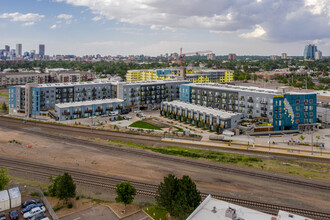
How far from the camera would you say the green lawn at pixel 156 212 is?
111 feet

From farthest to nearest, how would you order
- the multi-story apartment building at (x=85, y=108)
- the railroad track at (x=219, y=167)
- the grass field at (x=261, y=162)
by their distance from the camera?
the multi-story apartment building at (x=85, y=108) → the grass field at (x=261, y=162) → the railroad track at (x=219, y=167)

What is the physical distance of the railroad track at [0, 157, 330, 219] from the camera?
119ft

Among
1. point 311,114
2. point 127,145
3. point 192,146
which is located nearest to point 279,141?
point 311,114

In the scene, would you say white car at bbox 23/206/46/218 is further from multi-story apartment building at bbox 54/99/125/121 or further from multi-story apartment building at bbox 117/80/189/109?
multi-story apartment building at bbox 117/80/189/109

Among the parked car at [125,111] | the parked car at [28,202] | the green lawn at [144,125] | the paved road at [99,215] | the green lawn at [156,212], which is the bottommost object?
the paved road at [99,215]

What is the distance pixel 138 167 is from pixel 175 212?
69.0ft

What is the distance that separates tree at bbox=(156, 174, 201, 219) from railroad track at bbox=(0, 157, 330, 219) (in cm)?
842

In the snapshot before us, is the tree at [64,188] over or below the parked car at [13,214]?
over

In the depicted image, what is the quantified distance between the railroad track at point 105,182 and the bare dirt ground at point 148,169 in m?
1.59

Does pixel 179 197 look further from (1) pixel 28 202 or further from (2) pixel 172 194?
(1) pixel 28 202

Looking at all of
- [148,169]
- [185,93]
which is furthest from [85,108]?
[148,169]

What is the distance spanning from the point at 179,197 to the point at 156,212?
221 inches

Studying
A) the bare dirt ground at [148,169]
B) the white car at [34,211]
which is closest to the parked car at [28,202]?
the white car at [34,211]

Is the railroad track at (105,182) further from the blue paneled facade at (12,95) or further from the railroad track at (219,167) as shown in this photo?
the blue paneled facade at (12,95)
